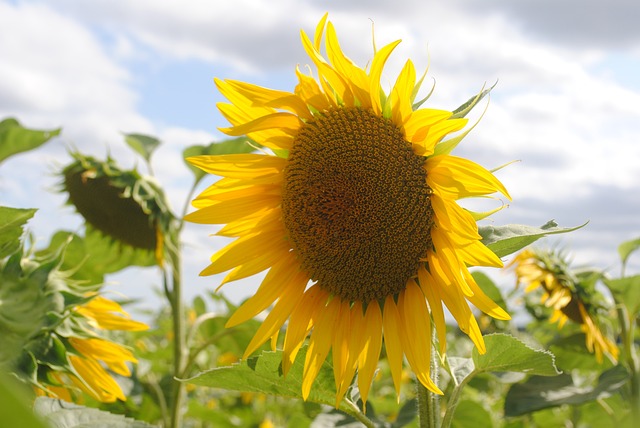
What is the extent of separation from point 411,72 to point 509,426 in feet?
6.89

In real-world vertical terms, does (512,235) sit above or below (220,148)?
above

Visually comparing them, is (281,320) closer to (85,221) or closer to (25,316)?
(25,316)

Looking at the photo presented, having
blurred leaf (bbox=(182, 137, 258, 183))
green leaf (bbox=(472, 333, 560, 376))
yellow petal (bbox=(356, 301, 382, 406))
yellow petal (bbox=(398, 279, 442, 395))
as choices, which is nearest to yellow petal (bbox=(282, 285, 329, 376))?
yellow petal (bbox=(356, 301, 382, 406))

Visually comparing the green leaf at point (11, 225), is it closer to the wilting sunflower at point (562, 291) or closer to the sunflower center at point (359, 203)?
the sunflower center at point (359, 203)

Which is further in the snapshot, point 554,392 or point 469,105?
point 554,392

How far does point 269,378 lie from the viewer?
1.71 m

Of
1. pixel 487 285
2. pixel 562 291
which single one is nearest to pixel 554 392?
pixel 487 285

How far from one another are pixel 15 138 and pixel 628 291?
257 centimetres

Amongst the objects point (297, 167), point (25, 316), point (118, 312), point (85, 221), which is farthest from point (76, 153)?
point (297, 167)

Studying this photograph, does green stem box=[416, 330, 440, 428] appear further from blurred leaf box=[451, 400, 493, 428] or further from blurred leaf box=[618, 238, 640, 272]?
blurred leaf box=[618, 238, 640, 272]

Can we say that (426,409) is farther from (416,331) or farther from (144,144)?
(144,144)

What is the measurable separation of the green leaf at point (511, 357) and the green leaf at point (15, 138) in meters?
2.12

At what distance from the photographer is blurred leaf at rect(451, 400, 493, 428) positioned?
2.72 m

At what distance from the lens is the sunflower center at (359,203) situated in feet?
5.76
